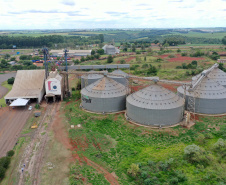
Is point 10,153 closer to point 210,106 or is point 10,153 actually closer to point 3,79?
point 210,106

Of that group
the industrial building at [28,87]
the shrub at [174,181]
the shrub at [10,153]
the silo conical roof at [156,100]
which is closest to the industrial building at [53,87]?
the industrial building at [28,87]

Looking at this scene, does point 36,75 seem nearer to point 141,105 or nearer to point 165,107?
point 141,105

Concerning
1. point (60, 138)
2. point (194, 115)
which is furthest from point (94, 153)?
point (194, 115)

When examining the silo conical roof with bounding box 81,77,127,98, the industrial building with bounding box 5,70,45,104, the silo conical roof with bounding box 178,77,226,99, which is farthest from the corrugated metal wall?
the industrial building with bounding box 5,70,45,104

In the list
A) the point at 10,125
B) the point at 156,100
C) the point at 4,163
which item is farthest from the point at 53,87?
the point at 4,163

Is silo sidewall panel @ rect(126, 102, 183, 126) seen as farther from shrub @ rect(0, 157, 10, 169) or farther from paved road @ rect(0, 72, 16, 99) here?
paved road @ rect(0, 72, 16, 99)
